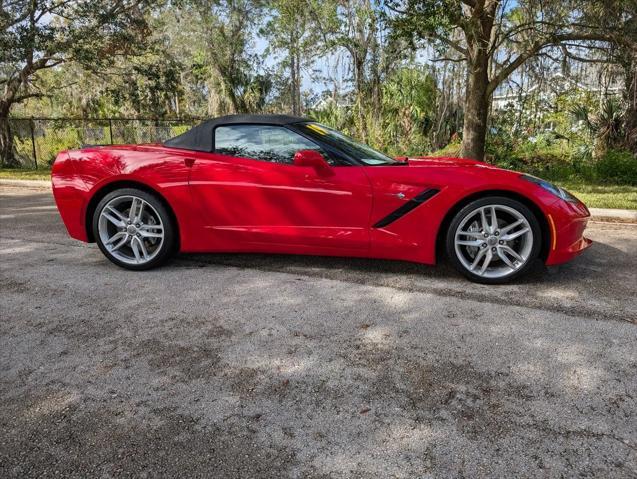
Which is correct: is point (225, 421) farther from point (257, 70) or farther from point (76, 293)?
point (257, 70)

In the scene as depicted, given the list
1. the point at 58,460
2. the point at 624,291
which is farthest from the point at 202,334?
the point at 624,291

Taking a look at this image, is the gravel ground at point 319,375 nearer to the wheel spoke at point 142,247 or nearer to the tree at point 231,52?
the wheel spoke at point 142,247

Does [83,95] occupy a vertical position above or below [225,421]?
above

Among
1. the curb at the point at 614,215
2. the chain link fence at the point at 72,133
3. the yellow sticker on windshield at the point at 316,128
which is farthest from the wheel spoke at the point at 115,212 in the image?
the chain link fence at the point at 72,133

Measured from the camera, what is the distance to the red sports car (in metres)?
3.34

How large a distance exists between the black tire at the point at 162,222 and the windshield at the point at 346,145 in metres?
1.36

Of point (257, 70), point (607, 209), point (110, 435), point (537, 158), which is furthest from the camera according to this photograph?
point (257, 70)

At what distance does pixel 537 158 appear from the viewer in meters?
11.0

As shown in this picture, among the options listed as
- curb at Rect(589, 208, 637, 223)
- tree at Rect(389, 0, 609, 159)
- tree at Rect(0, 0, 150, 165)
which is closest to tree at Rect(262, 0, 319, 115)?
tree at Rect(0, 0, 150, 165)

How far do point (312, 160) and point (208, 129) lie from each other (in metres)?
1.09

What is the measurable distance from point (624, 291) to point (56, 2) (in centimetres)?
1681

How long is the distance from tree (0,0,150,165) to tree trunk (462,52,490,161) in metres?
11.8

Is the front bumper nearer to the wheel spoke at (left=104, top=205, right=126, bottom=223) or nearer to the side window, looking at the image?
the side window

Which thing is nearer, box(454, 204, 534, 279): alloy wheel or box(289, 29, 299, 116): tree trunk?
box(454, 204, 534, 279): alloy wheel
